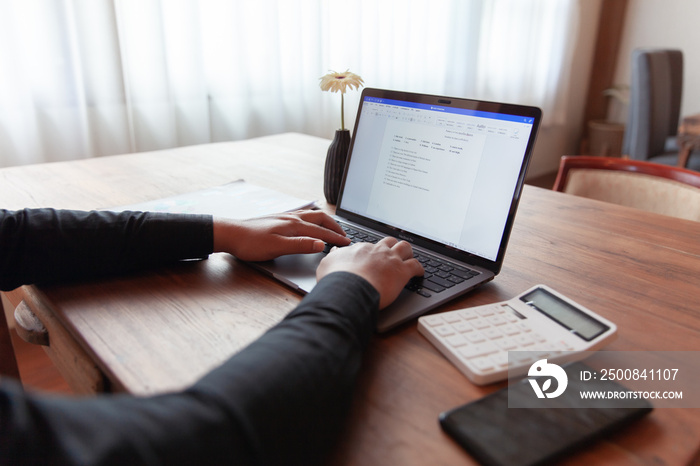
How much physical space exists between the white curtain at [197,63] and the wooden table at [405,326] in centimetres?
78

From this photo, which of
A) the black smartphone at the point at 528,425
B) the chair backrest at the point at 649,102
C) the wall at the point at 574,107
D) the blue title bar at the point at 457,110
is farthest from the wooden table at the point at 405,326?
the wall at the point at 574,107

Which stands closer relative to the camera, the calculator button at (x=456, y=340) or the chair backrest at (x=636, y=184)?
the calculator button at (x=456, y=340)

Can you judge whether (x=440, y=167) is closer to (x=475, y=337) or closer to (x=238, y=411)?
(x=475, y=337)

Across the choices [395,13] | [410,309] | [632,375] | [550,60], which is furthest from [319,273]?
[550,60]

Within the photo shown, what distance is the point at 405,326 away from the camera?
602 mm

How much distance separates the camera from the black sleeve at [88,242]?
66 cm

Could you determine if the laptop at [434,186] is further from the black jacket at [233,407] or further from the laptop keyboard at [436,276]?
the black jacket at [233,407]

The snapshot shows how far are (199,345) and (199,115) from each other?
180cm

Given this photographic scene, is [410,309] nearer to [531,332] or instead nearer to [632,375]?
[531,332]

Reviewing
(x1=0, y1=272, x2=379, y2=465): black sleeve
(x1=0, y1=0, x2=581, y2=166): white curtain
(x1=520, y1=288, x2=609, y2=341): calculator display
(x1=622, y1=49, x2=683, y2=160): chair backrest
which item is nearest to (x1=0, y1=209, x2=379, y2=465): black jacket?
(x1=0, y1=272, x2=379, y2=465): black sleeve

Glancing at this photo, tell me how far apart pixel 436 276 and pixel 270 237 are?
0.86 ft

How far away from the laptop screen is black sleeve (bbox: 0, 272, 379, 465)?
28cm

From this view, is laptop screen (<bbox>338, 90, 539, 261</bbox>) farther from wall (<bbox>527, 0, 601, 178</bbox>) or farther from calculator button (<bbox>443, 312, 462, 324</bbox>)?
wall (<bbox>527, 0, 601, 178</bbox>)

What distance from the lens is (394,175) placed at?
843 millimetres
